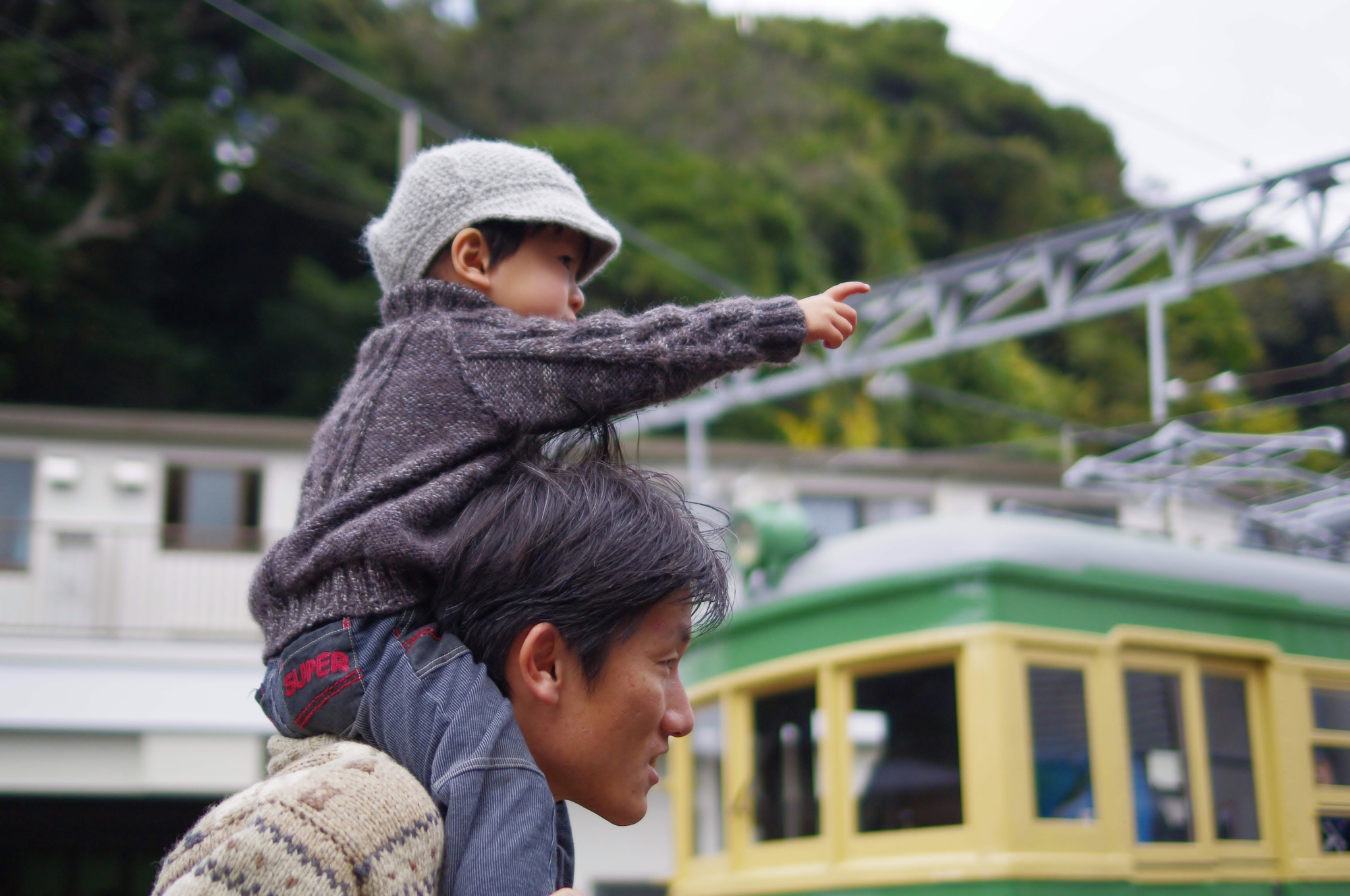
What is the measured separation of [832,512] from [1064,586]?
12.4 metres

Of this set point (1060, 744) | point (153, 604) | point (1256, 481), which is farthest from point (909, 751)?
point (153, 604)

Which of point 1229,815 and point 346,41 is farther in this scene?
point 346,41

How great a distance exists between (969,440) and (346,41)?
14.3 meters

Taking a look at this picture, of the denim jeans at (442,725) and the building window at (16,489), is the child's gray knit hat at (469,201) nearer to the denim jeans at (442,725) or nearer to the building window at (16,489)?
the denim jeans at (442,725)

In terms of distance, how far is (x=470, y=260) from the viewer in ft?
5.45

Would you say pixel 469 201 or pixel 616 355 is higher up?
pixel 469 201

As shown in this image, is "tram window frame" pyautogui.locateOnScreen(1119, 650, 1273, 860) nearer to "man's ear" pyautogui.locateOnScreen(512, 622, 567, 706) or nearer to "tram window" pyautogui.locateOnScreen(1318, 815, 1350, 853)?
"tram window" pyautogui.locateOnScreen(1318, 815, 1350, 853)

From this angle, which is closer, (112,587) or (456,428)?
(456,428)

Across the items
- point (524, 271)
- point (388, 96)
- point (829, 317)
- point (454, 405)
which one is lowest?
point (454, 405)

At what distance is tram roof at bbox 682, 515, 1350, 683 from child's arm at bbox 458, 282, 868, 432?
3.21 m

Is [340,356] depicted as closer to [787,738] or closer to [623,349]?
[787,738]

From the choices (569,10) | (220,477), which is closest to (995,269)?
(220,477)

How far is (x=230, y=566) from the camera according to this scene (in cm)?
1370

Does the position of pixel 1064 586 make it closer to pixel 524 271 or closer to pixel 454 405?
pixel 524 271
